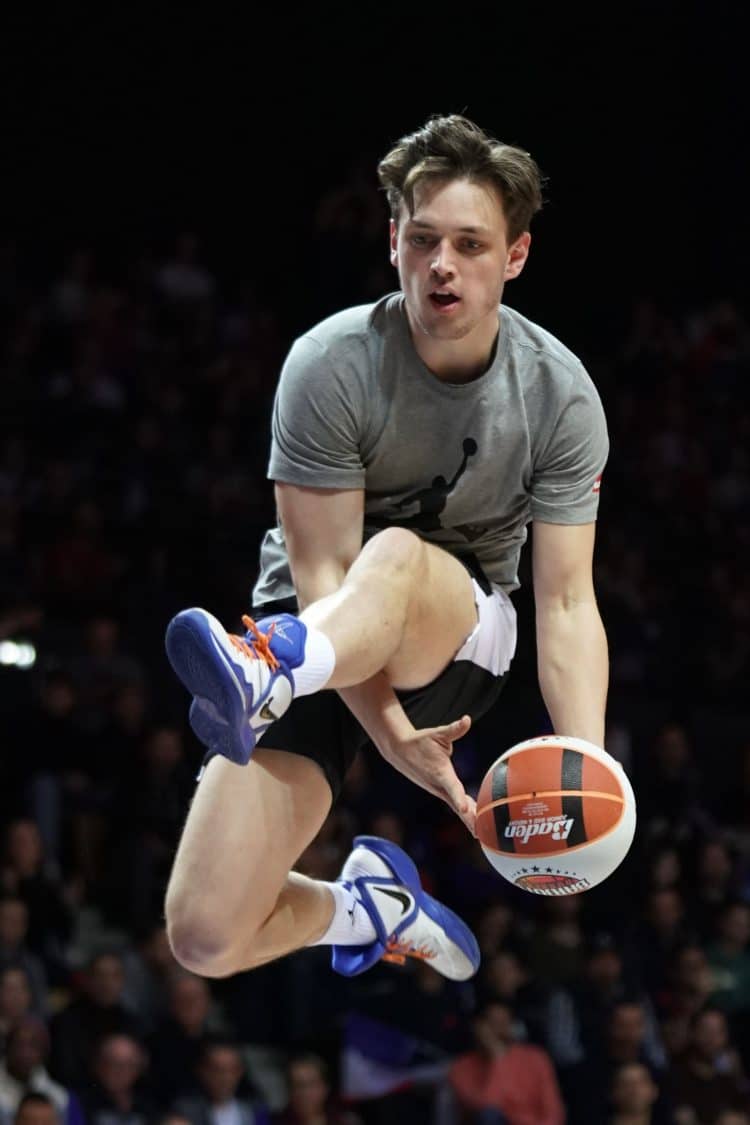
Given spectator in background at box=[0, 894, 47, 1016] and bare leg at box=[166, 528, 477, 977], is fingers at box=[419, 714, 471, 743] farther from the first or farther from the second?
Result: spectator in background at box=[0, 894, 47, 1016]

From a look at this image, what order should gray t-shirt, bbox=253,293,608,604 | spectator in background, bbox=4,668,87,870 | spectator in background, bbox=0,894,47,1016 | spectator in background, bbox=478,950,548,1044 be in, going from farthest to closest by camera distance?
spectator in background, bbox=4,668,87,870
spectator in background, bbox=478,950,548,1044
spectator in background, bbox=0,894,47,1016
gray t-shirt, bbox=253,293,608,604

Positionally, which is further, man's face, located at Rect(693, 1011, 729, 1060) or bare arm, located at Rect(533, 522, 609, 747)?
man's face, located at Rect(693, 1011, 729, 1060)

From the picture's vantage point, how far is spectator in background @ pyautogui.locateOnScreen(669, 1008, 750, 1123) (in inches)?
390

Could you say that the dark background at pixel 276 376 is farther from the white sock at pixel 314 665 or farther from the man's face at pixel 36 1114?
the white sock at pixel 314 665

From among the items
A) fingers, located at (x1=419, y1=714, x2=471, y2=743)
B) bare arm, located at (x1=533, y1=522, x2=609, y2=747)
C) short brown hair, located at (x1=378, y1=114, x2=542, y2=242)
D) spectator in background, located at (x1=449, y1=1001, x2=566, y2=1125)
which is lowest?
spectator in background, located at (x1=449, y1=1001, x2=566, y2=1125)

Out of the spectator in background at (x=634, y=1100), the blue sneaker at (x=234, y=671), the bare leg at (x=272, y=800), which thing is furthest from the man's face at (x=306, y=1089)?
the blue sneaker at (x=234, y=671)

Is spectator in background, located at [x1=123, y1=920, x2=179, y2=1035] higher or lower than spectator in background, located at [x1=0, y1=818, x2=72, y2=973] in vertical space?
lower

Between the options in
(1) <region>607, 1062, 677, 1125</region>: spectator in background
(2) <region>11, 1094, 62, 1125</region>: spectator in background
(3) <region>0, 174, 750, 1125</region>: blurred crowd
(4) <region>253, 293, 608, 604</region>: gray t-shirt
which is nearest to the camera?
(4) <region>253, 293, 608, 604</region>: gray t-shirt

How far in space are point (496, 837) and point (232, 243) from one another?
476 inches

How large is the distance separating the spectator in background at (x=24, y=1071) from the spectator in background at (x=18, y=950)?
0.52 metres

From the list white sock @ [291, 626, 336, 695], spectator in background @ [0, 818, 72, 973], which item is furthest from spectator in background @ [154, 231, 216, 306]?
white sock @ [291, 626, 336, 695]

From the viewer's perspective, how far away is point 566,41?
16578 mm

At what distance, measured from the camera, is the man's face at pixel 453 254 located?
4699 millimetres

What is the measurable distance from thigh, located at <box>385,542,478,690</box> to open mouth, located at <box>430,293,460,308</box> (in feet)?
2.16
